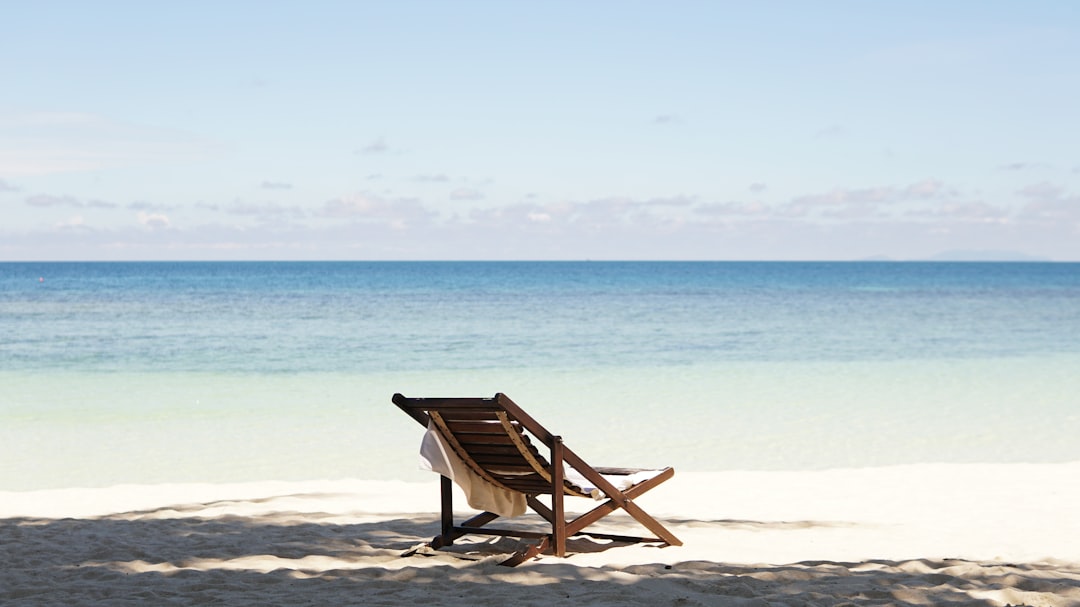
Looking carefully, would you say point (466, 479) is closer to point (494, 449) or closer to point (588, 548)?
point (494, 449)

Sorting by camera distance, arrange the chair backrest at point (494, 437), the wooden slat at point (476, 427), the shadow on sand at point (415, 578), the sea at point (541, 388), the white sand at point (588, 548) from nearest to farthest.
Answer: the shadow on sand at point (415, 578)
the white sand at point (588, 548)
the chair backrest at point (494, 437)
the wooden slat at point (476, 427)
the sea at point (541, 388)

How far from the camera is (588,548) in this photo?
569cm

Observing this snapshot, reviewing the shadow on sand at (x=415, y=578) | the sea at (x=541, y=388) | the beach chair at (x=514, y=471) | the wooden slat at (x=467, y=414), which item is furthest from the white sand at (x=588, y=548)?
the sea at (x=541, y=388)

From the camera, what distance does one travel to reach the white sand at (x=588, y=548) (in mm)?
4613

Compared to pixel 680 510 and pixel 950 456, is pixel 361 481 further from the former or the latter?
pixel 950 456

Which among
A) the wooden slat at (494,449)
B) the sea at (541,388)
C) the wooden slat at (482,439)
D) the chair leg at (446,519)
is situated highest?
the wooden slat at (482,439)

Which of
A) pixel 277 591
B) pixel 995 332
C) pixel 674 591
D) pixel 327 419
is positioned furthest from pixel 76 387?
pixel 995 332

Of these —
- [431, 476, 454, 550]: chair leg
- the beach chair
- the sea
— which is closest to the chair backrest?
the beach chair

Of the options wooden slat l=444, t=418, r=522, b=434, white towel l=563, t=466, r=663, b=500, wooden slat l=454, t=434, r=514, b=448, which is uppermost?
wooden slat l=444, t=418, r=522, b=434

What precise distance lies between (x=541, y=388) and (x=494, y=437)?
9737 millimetres

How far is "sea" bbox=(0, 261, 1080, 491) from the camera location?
995cm

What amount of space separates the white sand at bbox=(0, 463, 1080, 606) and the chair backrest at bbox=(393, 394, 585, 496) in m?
0.42

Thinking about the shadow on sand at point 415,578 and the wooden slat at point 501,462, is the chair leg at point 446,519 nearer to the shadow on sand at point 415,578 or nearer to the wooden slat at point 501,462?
the shadow on sand at point 415,578

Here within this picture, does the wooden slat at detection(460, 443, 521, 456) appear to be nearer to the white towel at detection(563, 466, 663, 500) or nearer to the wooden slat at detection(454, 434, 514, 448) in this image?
the wooden slat at detection(454, 434, 514, 448)
